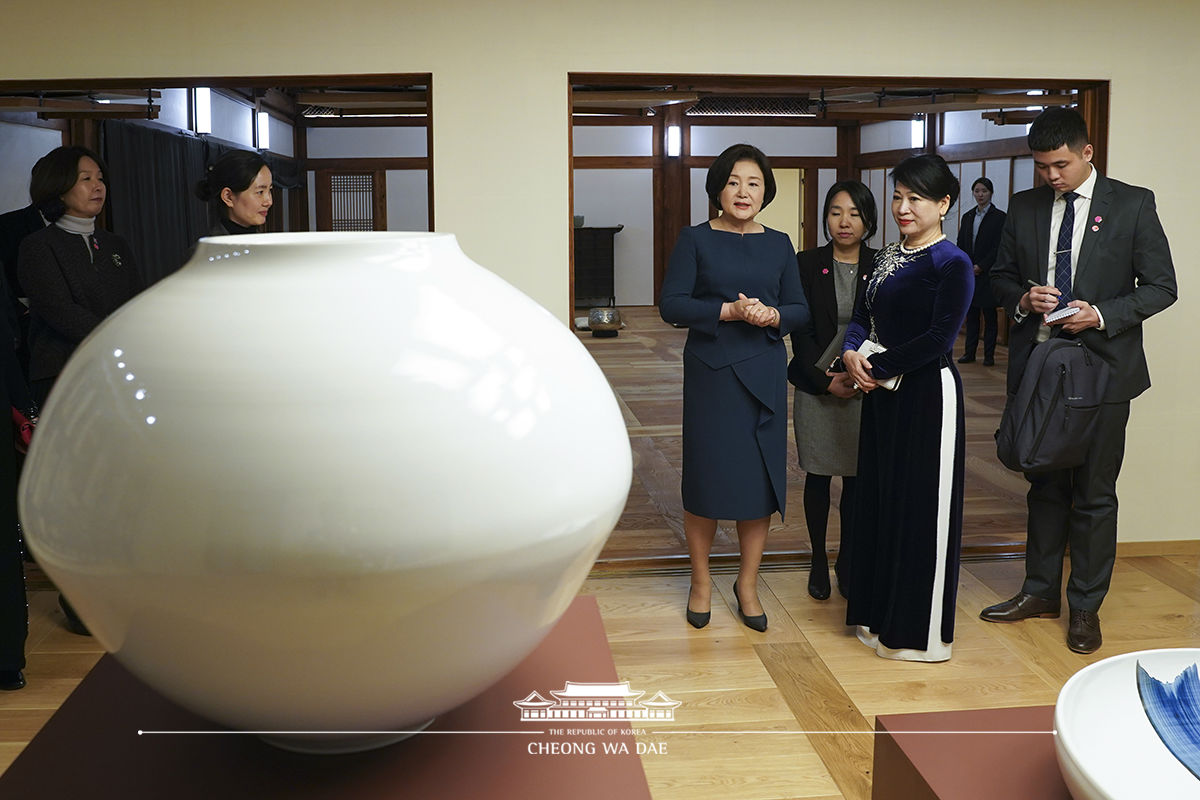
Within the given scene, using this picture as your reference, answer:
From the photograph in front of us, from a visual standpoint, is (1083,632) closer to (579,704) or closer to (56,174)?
(579,704)

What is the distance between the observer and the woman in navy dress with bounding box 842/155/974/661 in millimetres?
2574

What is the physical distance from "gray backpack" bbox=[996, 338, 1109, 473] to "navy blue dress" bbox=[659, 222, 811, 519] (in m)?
0.58

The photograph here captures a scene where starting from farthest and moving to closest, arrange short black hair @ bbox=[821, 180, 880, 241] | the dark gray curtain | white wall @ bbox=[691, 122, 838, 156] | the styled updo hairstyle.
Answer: white wall @ bbox=[691, 122, 838, 156], the dark gray curtain, short black hair @ bbox=[821, 180, 880, 241], the styled updo hairstyle

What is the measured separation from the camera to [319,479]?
23.5 inches

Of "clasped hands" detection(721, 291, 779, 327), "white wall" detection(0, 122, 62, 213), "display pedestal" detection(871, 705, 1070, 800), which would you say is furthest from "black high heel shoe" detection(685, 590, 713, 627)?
"white wall" detection(0, 122, 62, 213)

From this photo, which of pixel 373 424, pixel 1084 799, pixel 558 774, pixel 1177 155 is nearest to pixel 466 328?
pixel 373 424

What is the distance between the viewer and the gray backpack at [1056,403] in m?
2.78

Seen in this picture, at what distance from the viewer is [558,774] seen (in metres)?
0.82

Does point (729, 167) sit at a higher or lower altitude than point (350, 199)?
lower

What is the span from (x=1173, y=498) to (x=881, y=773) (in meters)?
3.05

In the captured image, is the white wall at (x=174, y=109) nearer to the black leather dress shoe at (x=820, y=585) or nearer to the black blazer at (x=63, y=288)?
the black blazer at (x=63, y=288)

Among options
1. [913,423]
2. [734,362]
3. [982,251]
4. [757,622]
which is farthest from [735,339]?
[982,251]

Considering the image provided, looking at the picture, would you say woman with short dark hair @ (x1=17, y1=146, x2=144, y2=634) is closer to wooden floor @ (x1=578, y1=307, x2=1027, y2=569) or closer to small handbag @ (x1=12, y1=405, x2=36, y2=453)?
small handbag @ (x1=12, y1=405, x2=36, y2=453)

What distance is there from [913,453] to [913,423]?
2.8 inches
